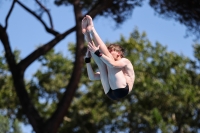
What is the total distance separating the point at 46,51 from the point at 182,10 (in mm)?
3581

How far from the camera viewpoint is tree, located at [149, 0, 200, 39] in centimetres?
1080

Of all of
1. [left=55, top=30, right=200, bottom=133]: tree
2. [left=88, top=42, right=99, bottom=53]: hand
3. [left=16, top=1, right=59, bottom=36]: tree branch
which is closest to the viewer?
[left=88, top=42, right=99, bottom=53]: hand

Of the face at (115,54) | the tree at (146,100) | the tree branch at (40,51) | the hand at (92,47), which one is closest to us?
the hand at (92,47)

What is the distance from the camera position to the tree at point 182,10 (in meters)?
10.8

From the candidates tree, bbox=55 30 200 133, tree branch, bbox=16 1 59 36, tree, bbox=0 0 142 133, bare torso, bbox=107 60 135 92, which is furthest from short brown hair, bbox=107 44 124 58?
tree, bbox=55 30 200 133

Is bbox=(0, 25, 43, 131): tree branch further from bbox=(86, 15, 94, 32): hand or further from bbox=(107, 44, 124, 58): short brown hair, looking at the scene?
bbox=(86, 15, 94, 32): hand

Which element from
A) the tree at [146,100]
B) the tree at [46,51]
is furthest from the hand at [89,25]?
the tree at [146,100]

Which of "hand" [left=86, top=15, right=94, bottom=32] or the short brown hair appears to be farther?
the short brown hair

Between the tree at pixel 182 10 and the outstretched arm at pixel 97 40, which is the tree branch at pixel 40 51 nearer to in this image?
the tree at pixel 182 10

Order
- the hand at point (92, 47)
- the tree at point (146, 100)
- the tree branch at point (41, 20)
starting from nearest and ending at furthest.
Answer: the hand at point (92, 47) < the tree branch at point (41, 20) < the tree at point (146, 100)

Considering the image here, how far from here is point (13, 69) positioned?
10.8 meters

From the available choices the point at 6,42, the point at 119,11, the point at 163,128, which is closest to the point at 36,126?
the point at 6,42

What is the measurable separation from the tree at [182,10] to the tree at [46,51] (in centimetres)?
58

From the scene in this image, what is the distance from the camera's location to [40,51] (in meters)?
11.1
